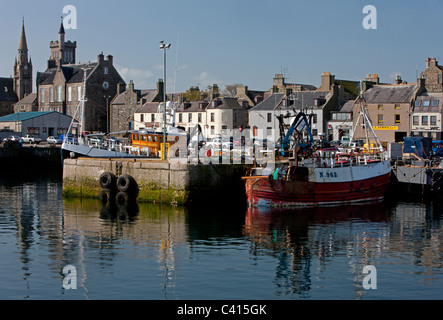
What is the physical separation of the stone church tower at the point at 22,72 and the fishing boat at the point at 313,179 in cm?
11123

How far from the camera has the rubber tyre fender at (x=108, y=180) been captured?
36.1 m

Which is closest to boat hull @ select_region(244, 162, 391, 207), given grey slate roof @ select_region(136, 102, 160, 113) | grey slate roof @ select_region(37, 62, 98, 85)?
grey slate roof @ select_region(136, 102, 160, 113)

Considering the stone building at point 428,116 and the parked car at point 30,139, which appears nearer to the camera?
the stone building at point 428,116

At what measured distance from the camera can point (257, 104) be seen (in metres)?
74.6

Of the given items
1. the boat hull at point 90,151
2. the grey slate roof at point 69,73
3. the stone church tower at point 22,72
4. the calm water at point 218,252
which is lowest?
the calm water at point 218,252

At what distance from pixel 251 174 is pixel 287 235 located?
8.66m

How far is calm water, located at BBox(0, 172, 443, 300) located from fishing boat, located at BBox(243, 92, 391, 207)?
4.55ft

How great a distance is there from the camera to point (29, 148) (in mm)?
66188

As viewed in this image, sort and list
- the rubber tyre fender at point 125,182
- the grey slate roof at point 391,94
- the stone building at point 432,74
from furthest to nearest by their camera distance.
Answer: the stone building at point 432,74, the grey slate roof at point 391,94, the rubber tyre fender at point 125,182

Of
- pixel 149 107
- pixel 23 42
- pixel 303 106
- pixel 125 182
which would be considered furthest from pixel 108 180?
pixel 23 42

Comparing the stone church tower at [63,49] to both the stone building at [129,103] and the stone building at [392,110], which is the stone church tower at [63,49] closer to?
the stone building at [129,103]

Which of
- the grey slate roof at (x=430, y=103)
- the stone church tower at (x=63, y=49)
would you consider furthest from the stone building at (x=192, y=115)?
the stone church tower at (x=63, y=49)
